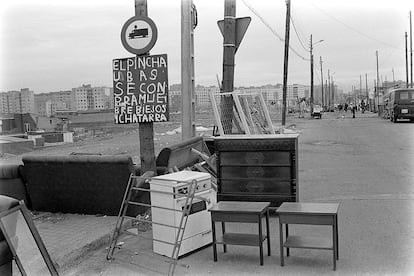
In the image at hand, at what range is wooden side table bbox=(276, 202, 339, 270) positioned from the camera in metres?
4.58

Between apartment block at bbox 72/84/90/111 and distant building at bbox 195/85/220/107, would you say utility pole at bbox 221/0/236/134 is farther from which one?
apartment block at bbox 72/84/90/111

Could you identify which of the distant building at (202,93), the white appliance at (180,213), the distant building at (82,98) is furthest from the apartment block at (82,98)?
the white appliance at (180,213)

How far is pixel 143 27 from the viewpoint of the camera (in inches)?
257

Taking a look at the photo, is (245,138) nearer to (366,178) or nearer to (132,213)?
(132,213)

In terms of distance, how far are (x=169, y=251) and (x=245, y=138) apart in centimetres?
232

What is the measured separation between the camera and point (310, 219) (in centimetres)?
464

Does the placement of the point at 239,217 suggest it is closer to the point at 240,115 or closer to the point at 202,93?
the point at 240,115

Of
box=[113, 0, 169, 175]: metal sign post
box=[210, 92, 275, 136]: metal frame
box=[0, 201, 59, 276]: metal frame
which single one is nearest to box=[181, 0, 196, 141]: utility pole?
box=[210, 92, 275, 136]: metal frame

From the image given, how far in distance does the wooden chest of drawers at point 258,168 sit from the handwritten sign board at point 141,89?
1.08 metres

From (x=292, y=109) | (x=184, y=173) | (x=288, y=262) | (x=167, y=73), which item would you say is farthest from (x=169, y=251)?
(x=292, y=109)

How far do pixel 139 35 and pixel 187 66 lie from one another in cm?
209

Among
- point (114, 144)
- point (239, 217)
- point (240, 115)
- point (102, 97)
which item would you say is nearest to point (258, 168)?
point (240, 115)

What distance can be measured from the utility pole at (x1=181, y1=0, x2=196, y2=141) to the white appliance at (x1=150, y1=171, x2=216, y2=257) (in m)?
3.48

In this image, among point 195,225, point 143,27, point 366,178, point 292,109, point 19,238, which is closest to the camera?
point 19,238
